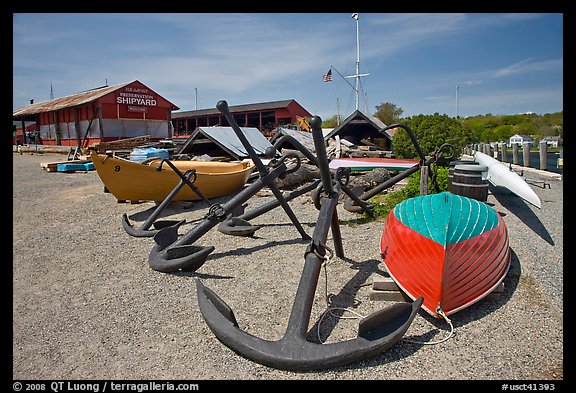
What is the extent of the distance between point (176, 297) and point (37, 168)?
18260 millimetres

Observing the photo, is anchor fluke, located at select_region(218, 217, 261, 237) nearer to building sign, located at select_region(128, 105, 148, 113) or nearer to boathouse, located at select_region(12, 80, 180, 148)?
boathouse, located at select_region(12, 80, 180, 148)

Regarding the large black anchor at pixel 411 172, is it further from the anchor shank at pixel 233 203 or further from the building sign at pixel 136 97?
the building sign at pixel 136 97

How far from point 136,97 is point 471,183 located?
2349 centimetres

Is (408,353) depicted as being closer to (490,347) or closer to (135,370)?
(490,347)

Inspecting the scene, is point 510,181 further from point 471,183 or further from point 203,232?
point 203,232

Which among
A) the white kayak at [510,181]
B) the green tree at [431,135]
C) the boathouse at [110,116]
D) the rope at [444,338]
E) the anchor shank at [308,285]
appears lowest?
Result: the rope at [444,338]

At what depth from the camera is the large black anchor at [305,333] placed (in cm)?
267

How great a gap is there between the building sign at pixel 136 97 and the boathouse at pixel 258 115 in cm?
670

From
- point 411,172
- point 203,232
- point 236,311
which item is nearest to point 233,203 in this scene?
point 203,232

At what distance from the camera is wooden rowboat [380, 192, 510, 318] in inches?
131

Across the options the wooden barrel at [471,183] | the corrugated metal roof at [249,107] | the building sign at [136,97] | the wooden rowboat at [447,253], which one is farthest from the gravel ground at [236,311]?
the corrugated metal roof at [249,107]

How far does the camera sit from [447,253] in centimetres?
337

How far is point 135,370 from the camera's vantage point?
2.80 m

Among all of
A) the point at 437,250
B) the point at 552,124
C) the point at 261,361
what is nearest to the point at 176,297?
the point at 261,361
